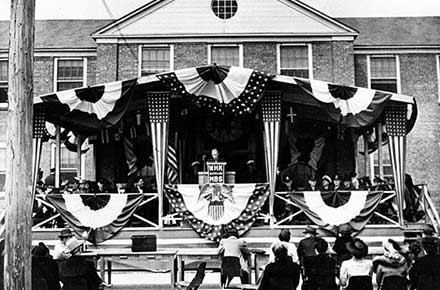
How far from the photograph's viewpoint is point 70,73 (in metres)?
25.2

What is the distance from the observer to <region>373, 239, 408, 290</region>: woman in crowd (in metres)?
8.16

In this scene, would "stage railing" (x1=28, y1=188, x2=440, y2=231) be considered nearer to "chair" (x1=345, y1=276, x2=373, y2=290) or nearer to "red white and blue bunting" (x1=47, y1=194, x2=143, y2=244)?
"red white and blue bunting" (x1=47, y1=194, x2=143, y2=244)

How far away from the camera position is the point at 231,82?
1540 centimetres

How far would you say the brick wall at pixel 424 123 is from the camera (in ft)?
81.5

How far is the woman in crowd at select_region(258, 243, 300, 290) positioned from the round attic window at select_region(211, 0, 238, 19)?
1644cm

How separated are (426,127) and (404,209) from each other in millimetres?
10368

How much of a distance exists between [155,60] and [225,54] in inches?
105

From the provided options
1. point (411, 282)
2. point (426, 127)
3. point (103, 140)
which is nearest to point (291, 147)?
point (103, 140)

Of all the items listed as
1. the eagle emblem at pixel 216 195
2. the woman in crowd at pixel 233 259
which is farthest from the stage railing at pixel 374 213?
the woman in crowd at pixel 233 259

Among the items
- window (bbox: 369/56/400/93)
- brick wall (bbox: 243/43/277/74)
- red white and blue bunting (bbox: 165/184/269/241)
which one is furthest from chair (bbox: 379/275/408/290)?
window (bbox: 369/56/400/93)

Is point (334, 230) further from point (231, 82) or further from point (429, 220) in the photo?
point (231, 82)

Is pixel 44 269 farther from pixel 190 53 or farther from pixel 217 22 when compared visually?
pixel 217 22

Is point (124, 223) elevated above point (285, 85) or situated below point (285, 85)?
below

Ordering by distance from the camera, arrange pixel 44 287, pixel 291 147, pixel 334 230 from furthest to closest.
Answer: pixel 291 147, pixel 334 230, pixel 44 287
